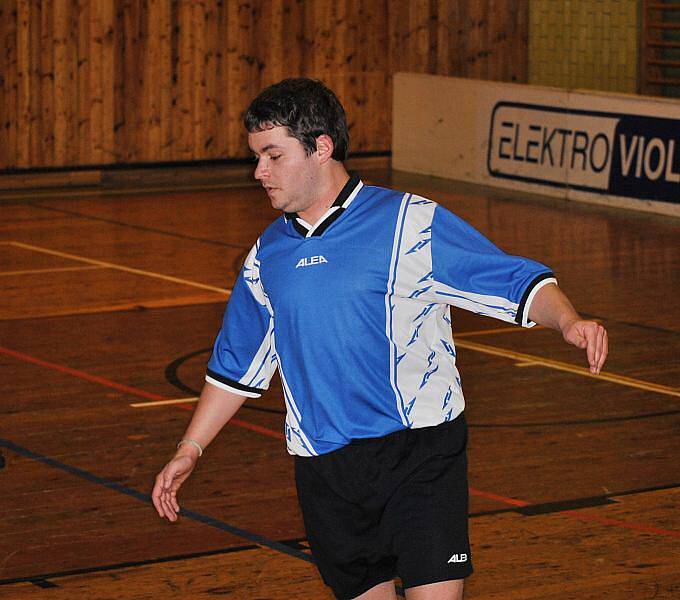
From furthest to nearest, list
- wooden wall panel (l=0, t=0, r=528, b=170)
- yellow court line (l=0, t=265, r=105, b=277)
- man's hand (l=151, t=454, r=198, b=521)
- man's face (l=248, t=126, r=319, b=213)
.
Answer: wooden wall panel (l=0, t=0, r=528, b=170) < yellow court line (l=0, t=265, r=105, b=277) < man's hand (l=151, t=454, r=198, b=521) < man's face (l=248, t=126, r=319, b=213)

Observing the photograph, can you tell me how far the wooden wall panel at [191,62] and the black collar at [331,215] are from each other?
13825mm

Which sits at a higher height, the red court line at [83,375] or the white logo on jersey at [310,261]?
the white logo on jersey at [310,261]

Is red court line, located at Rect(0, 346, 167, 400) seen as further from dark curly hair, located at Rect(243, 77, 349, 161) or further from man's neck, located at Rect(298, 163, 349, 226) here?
dark curly hair, located at Rect(243, 77, 349, 161)

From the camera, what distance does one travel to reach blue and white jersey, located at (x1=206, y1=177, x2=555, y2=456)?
11.2ft

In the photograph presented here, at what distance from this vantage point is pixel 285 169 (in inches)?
137

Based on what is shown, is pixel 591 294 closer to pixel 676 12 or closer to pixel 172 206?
pixel 172 206

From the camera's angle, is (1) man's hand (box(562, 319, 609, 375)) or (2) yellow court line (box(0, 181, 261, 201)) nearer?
(1) man's hand (box(562, 319, 609, 375))

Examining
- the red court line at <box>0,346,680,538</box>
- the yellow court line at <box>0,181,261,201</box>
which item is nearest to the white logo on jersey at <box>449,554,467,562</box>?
the red court line at <box>0,346,680,538</box>

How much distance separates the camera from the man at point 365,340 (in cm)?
344

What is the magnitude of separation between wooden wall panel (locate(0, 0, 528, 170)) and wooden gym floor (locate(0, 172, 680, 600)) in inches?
160

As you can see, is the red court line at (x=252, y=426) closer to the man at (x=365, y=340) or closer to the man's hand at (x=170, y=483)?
the man at (x=365, y=340)

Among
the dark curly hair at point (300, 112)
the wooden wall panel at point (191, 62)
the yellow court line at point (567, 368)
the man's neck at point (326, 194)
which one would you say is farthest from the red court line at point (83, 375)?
the wooden wall panel at point (191, 62)

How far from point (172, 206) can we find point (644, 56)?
21.4ft

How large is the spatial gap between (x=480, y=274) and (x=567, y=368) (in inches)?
218
